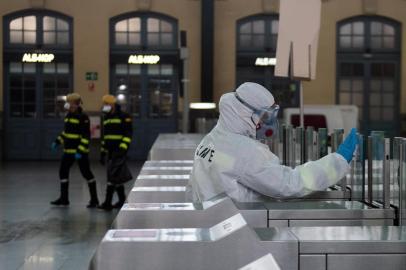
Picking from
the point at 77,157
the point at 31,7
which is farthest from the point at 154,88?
the point at 77,157

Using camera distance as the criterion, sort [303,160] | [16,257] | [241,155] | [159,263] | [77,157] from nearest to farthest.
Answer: [159,263]
[241,155]
[303,160]
[16,257]
[77,157]

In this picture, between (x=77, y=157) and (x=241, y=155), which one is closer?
(x=241, y=155)

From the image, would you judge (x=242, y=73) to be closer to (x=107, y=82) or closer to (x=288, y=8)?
(x=107, y=82)

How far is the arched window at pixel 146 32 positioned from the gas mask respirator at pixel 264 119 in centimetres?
1915

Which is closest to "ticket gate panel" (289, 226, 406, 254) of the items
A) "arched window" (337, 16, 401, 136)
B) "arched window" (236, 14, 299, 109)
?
"arched window" (236, 14, 299, 109)

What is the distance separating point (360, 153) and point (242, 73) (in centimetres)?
1883

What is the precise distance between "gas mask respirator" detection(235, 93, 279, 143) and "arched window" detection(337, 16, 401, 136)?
19466mm

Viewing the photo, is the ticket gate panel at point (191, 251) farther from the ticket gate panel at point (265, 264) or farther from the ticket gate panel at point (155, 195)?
the ticket gate panel at point (155, 195)

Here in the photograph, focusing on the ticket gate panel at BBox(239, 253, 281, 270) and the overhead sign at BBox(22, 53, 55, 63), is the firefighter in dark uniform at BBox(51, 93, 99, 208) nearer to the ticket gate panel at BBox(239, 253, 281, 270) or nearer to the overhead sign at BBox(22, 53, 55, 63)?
the ticket gate panel at BBox(239, 253, 281, 270)

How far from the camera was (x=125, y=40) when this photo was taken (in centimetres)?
2333

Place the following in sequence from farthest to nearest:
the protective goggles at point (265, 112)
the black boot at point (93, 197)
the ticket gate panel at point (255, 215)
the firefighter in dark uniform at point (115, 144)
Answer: the black boot at point (93, 197) → the firefighter in dark uniform at point (115, 144) → the protective goggles at point (265, 112) → the ticket gate panel at point (255, 215)

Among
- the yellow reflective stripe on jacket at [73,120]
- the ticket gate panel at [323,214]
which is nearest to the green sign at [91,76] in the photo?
the yellow reflective stripe on jacket at [73,120]

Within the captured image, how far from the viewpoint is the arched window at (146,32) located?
23312 millimetres

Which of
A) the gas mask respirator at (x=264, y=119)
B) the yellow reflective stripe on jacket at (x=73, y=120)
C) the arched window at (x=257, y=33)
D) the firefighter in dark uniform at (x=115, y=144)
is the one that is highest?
the arched window at (x=257, y=33)
